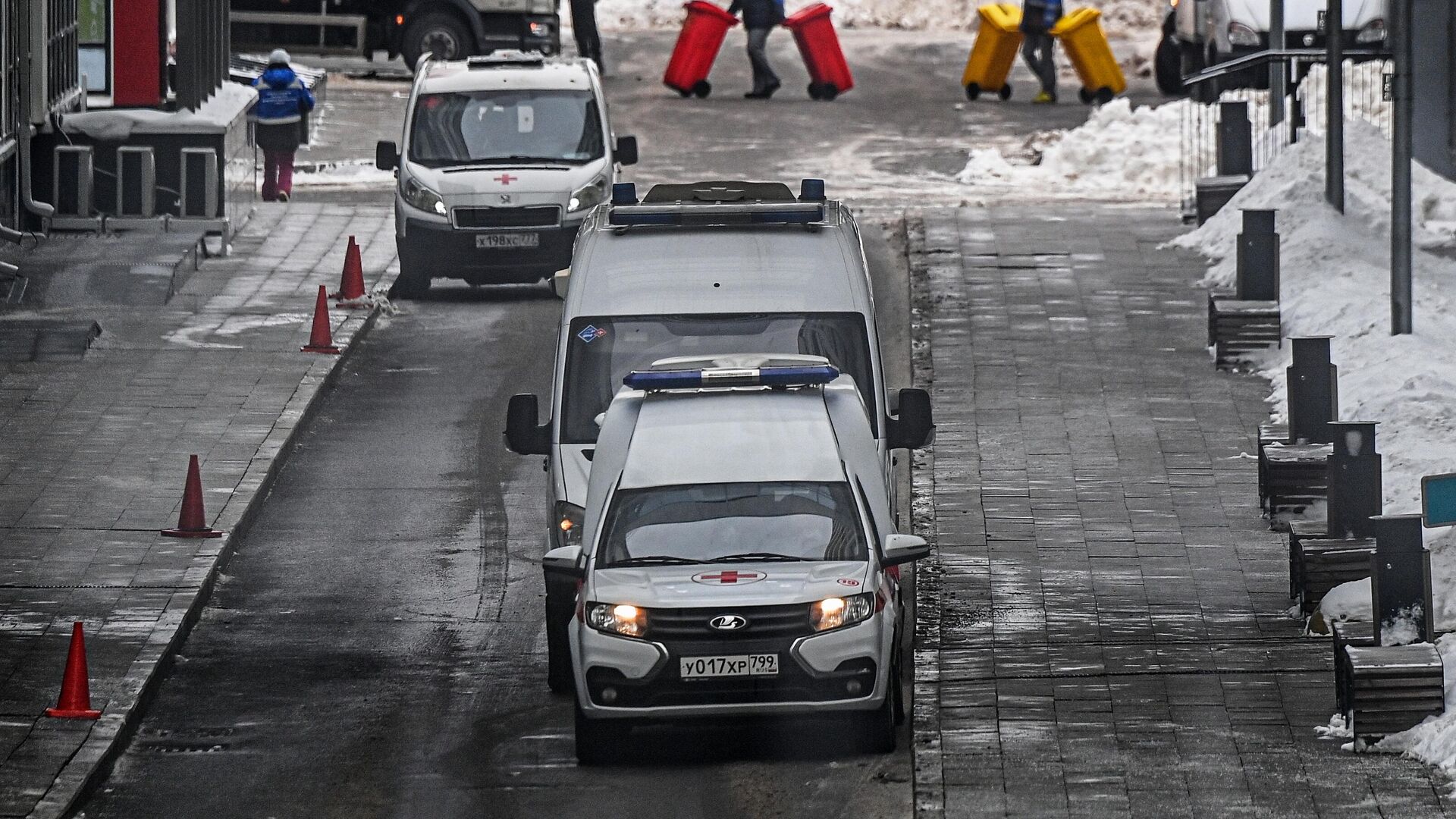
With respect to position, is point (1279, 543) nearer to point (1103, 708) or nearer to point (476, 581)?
point (1103, 708)

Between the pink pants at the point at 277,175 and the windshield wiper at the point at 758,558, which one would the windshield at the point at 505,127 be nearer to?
the pink pants at the point at 277,175

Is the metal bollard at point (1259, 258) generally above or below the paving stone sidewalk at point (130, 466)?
above

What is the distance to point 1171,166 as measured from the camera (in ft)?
97.2

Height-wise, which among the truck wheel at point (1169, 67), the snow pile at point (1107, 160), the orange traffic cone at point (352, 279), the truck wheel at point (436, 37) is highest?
the truck wheel at point (436, 37)

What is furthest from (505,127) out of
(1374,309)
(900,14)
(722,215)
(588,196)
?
(900,14)

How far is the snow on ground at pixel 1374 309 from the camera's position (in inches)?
484

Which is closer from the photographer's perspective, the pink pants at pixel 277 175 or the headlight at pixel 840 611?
the headlight at pixel 840 611

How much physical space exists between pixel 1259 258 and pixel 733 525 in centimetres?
971

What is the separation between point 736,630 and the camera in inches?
422

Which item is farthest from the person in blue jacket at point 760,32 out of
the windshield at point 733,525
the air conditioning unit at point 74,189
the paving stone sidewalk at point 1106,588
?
the windshield at point 733,525

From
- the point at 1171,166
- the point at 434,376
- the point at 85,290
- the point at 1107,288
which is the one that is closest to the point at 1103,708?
the point at 434,376

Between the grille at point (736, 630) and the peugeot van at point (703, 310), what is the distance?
1659mm

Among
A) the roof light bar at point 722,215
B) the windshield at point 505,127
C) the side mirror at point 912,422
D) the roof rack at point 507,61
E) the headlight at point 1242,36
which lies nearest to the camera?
the side mirror at point 912,422

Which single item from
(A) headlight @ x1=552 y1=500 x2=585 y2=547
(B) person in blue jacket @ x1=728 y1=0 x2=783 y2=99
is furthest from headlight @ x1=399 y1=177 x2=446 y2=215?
(B) person in blue jacket @ x1=728 y1=0 x2=783 y2=99
